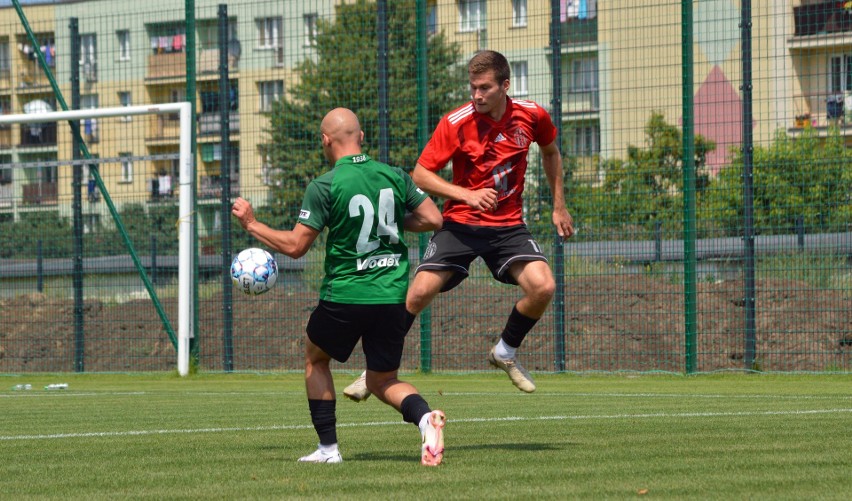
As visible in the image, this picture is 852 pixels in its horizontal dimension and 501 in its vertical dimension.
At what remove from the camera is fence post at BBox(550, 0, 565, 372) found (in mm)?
13984

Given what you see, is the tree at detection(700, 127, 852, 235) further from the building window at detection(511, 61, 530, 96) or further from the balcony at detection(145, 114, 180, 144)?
the balcony at detection(145, 114, 180, 144)

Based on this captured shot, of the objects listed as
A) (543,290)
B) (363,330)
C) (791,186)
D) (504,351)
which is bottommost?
(504,351)

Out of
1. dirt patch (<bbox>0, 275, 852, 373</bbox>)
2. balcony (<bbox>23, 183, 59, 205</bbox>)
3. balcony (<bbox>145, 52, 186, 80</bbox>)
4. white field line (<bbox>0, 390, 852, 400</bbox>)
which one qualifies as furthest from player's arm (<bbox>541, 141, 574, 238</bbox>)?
balcony (<bbox>23, 183, 59, 205</bbox>)

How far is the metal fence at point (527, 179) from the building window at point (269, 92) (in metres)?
0.07

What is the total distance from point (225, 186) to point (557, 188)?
27.4 ft

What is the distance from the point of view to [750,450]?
19.2 feet

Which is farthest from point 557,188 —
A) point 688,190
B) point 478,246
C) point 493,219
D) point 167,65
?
point 167,65

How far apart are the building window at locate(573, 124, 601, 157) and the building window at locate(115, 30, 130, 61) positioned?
21.7 feet

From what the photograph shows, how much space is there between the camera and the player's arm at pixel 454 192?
643 cm

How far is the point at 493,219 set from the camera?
7.46 meters

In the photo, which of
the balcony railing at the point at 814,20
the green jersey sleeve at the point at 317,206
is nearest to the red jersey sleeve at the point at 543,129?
the green jersey sleeve at the point at 317,206

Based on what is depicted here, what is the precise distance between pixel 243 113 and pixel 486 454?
1042 cm

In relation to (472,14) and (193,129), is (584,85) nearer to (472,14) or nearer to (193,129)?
(472,14)

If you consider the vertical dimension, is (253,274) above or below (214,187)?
below
